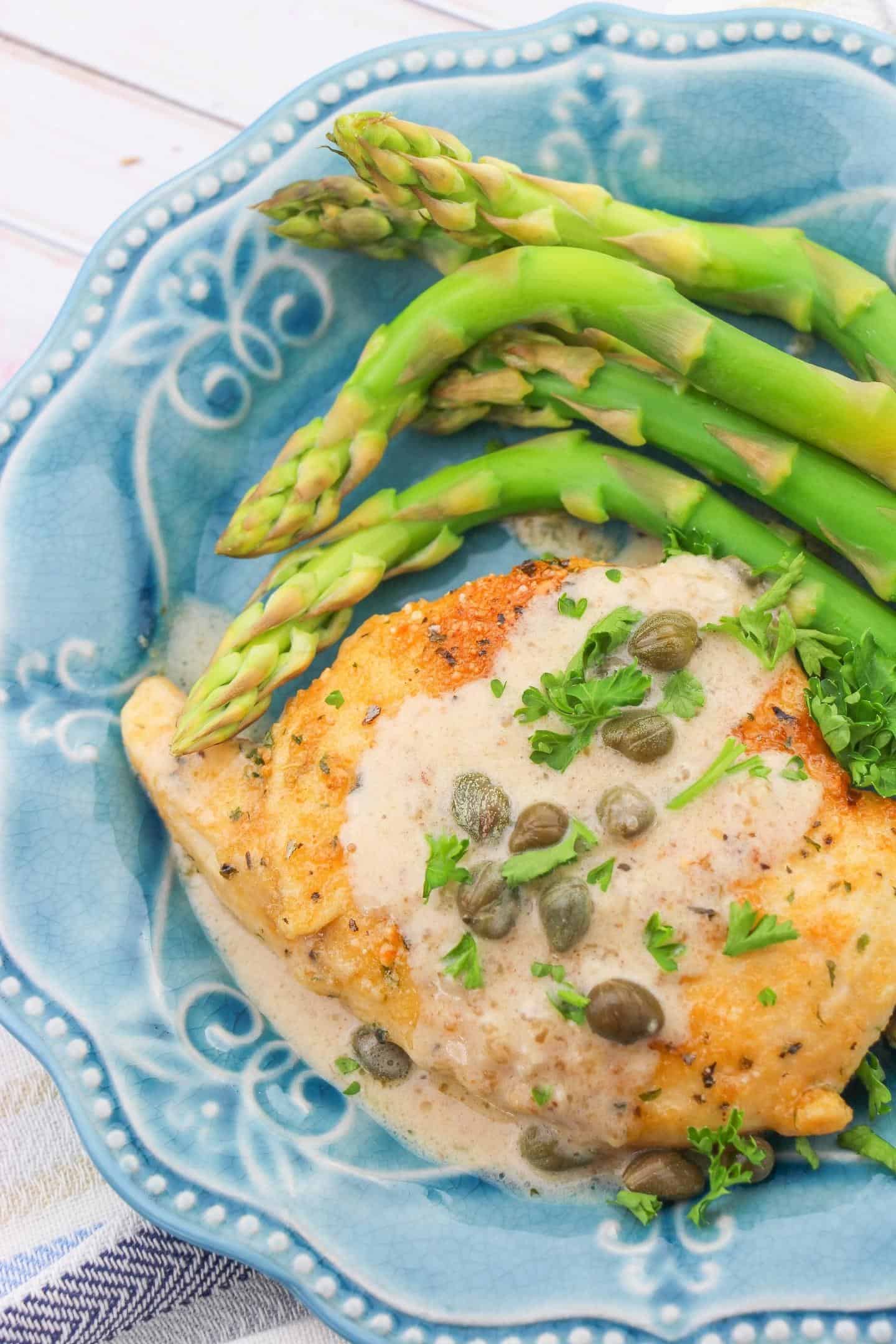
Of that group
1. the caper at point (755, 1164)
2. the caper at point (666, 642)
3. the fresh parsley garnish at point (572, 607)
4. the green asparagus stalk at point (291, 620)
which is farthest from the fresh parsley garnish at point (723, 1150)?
the green asparagus stalk at point (291, 620)

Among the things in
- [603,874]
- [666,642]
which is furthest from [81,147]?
[603,874]

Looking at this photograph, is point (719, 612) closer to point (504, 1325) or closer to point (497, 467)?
point (497, 467)

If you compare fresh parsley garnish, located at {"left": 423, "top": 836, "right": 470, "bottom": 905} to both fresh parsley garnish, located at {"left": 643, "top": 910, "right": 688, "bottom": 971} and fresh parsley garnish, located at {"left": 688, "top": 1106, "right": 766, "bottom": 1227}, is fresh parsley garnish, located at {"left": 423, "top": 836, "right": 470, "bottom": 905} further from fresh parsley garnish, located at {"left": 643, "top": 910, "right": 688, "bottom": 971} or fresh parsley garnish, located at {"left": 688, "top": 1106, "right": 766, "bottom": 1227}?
fresh parsley garnish, located at {"left": 688, "top": 1106, "right": 766, "bottom": 1227}

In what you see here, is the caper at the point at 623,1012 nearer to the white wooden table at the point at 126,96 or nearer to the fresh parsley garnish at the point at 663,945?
the fresh parsley garnish at the point at 663,945

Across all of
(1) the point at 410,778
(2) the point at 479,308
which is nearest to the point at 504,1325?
(1) the point at 410,778

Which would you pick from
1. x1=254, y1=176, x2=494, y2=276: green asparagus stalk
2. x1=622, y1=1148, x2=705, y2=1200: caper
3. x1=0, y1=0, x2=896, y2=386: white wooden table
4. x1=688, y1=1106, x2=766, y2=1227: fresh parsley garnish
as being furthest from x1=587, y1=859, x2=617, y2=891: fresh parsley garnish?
x1=0, y1=0, x2=896, y2=386: white wooden table
